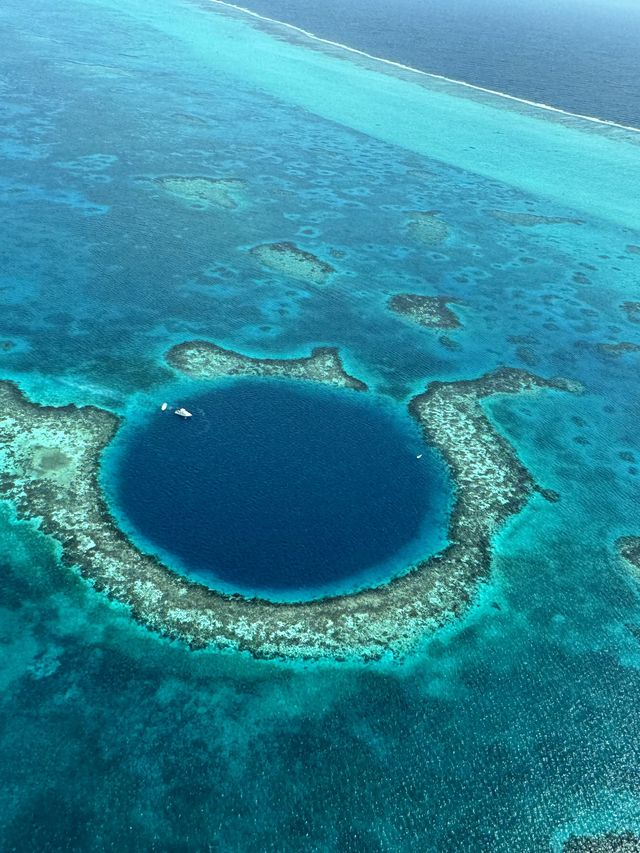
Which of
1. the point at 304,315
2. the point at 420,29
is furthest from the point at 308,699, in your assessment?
the point at 420,29

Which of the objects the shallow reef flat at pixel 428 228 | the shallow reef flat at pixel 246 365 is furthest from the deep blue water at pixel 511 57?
the shallow reef flat at pixel 246 365

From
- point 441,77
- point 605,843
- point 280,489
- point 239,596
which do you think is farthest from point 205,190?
point 441,77

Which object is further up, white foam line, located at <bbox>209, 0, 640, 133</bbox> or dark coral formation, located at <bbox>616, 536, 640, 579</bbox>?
white foam line, located at <bbox>209, 0, 640, 133</bbox>

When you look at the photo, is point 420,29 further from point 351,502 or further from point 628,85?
point 351,502

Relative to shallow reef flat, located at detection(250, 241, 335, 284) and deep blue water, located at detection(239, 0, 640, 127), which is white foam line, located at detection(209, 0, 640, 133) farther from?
shallow reef flat, located at detection(250, 241, 335, 284)

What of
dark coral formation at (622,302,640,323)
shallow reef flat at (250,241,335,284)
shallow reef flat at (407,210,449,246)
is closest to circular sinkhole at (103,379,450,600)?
shallow reef flat at (250,241,335,284)

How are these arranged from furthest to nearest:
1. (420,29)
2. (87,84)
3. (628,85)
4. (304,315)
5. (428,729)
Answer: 1. (420,29)
2. (628,85)
3. (87,84)
4. (304,315)
5. (428,729)

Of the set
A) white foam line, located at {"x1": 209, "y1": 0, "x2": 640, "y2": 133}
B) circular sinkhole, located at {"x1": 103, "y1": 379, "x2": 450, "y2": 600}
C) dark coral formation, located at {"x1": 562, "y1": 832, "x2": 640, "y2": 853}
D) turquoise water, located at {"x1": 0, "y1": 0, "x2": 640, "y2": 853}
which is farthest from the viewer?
white foam line, located at {"x1": 209, "y1": 0, "x2": 640, "y2": 133}
